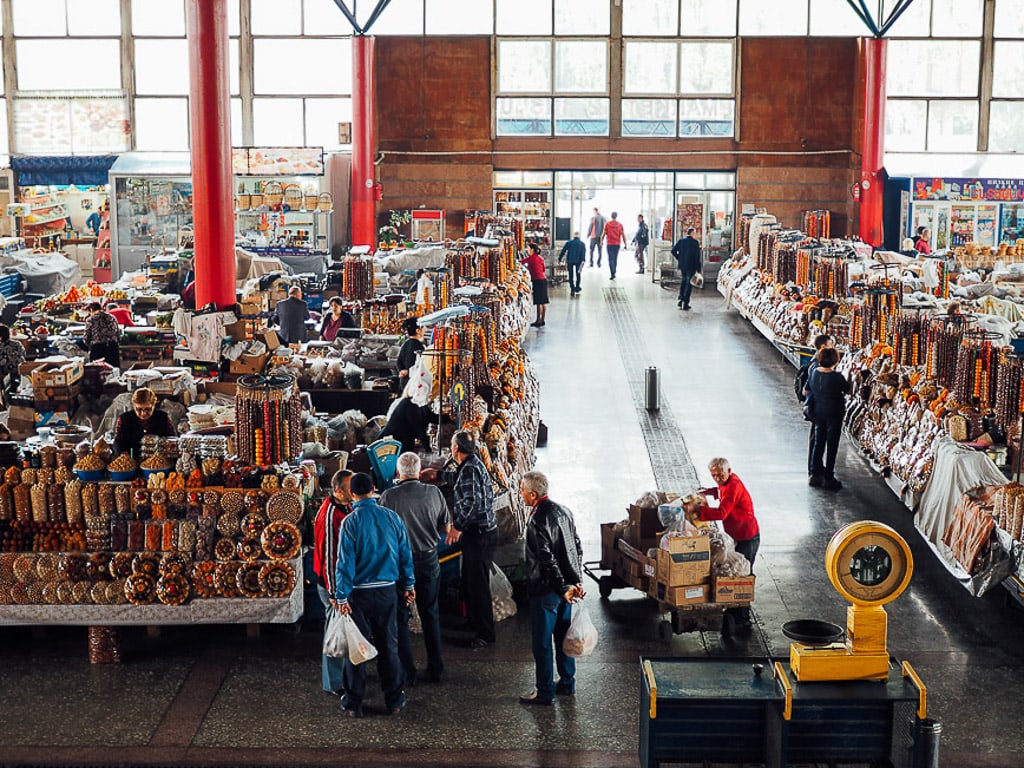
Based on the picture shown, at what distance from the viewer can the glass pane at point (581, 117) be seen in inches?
1131

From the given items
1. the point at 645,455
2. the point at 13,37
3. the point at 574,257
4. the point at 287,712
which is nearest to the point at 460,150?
the point at 574,257

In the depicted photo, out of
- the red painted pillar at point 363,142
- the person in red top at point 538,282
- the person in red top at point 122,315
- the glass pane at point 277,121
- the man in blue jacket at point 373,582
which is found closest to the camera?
the man in blue jacket at point 373,582

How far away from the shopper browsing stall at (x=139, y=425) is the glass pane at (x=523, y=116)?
20333 millimetres

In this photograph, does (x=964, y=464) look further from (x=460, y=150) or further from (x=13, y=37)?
(x=13, y=37)

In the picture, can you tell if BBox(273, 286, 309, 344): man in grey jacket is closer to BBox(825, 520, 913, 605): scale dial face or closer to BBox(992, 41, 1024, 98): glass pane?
BBox(825, 520, 913, 605): scale dial face

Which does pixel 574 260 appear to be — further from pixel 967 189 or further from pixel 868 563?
pixel 868 563

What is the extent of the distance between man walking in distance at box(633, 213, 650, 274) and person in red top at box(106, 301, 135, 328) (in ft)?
51.3

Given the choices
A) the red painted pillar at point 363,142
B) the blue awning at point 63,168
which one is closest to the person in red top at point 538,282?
the red painted pillar at point 363,142

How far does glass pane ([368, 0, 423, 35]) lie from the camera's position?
2836cm

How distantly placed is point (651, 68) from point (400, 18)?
538cm

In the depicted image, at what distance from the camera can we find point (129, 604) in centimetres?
789

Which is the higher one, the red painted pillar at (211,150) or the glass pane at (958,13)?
the glass pane at (958,13)

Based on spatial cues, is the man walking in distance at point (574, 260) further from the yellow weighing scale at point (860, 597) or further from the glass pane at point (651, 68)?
the yellow weighing scale at point (860, 597)

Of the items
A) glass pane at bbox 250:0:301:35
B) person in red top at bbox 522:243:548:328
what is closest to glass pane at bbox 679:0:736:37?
glass pane at bbox 250:0:301:35
